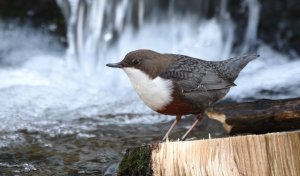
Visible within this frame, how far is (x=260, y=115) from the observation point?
407cm

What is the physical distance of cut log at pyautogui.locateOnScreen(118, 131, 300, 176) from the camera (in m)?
3.24

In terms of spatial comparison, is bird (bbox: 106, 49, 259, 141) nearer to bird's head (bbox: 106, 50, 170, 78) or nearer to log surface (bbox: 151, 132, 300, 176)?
bird's head (bbox: 106, 50, 170, 78)

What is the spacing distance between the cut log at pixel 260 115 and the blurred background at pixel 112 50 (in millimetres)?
1483

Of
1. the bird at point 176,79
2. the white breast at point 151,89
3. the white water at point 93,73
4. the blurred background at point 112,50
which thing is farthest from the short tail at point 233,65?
the white water at point 93,73

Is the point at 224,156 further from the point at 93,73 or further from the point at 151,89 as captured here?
the point at 93,73

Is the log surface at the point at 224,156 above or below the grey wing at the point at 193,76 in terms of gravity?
below

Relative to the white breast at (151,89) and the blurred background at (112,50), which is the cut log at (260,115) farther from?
the blurred background at (112,50)

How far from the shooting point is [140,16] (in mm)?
8805

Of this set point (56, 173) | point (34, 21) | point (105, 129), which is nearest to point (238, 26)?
point (34, 21)

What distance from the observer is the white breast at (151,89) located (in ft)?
13.0

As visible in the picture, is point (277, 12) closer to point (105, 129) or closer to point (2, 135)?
point (105, 129)

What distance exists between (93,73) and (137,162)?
4.77m

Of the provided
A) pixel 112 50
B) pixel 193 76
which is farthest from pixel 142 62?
pixel 112 50

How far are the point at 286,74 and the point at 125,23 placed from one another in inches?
95.5
